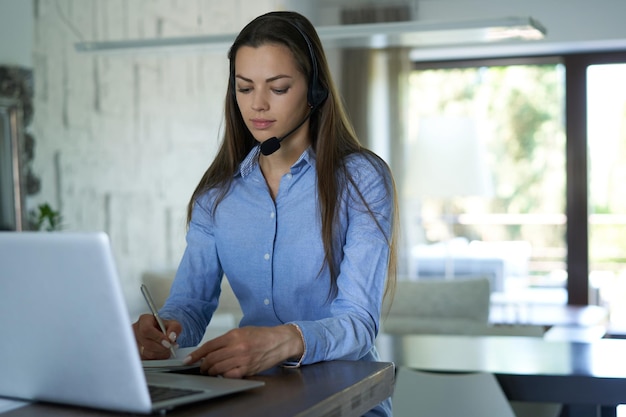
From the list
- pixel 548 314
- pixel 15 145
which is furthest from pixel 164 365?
pixel 548 314

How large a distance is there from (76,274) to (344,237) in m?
0.68

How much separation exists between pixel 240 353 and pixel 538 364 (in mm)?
1529

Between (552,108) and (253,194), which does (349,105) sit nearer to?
(552,108)

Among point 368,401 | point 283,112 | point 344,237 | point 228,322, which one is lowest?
point 228,322

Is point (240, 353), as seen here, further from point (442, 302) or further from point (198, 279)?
point (442, 302)

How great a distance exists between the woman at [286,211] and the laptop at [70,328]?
34 cm

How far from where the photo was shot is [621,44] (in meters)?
7.61

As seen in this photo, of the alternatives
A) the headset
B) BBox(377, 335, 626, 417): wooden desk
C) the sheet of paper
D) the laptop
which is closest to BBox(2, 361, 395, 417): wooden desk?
the laptop

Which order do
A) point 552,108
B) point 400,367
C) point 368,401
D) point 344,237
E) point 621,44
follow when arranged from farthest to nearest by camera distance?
1. point 552,108
2. point 621,44
3. point 400,367
4. point 344,237
5. point 368,401

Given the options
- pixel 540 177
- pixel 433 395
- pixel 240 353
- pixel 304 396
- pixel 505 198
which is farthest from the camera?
pixel 505 198

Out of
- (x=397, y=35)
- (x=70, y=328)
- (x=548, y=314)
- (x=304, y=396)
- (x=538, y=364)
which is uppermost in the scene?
(x=397, y=35)

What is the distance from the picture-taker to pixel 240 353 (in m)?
1.29

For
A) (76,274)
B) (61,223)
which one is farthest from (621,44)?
(76,274)

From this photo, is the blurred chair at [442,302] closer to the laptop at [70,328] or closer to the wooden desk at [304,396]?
the wooden desk at [304,396]
